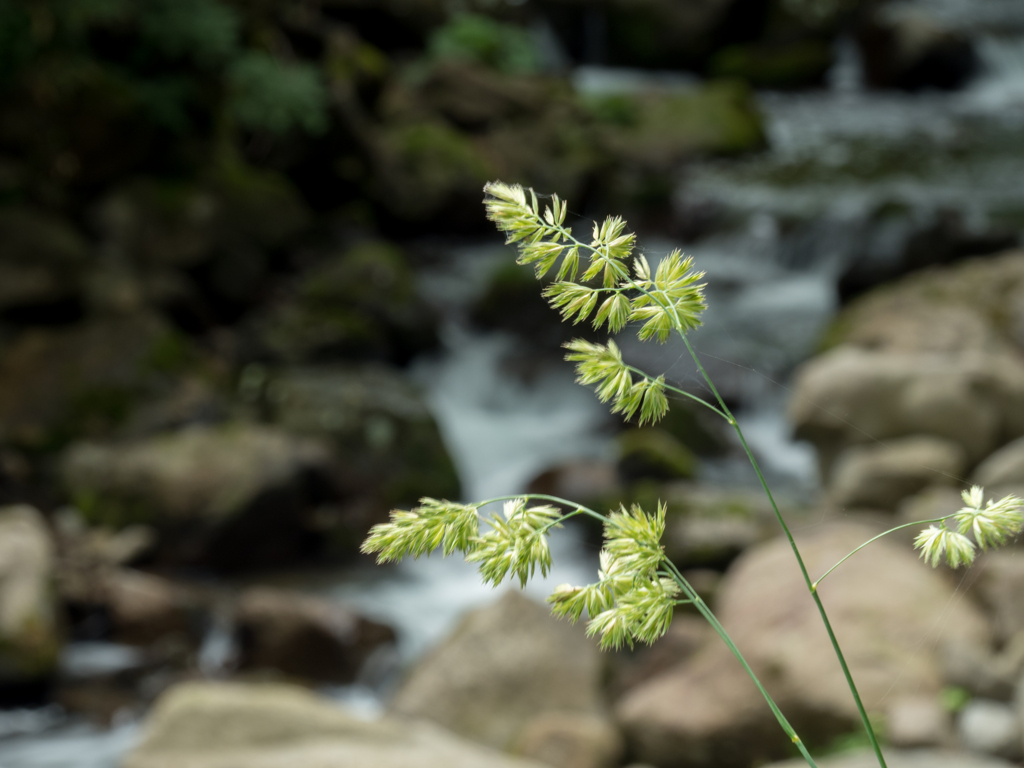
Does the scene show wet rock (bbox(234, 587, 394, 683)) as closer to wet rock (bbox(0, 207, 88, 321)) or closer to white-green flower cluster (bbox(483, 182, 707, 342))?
wet rock (bbox(0, 207, 88, 321))

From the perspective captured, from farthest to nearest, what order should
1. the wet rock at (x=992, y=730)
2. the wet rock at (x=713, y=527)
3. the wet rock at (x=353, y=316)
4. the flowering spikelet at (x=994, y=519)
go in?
the wet rock at (x=353, y=316), the wet rock at (x=713, y=527), the wet rock at (x=992, y=730), the flowering spikelet at (x=994, y=519)

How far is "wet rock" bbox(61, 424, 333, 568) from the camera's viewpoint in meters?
7.34

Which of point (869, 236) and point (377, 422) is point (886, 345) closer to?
point (869, 236)

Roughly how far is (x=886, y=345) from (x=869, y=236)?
3681 millimetres

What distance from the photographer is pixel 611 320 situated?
798 millimetres

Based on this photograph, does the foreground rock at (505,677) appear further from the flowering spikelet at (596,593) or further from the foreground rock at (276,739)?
the flowering spikelet at (596,593)

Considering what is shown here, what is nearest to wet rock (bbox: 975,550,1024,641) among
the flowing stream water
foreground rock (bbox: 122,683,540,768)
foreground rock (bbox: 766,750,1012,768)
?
foreground rock (bbox: 766,750,1012,768)

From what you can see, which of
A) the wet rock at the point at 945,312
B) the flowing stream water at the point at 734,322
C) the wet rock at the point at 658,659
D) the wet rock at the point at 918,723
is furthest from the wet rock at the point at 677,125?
the wet rock at the point at 918,723

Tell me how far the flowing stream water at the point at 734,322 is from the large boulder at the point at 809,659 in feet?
7.20

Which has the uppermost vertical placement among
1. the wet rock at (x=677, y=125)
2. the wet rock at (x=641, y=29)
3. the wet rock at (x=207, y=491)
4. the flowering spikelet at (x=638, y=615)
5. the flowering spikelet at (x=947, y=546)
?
the wet rock at (x=641, y=29)

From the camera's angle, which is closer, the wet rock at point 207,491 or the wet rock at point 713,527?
the wet rock at point 713,527

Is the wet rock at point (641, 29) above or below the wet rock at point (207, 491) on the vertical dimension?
above

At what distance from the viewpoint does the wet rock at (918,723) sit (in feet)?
11.2

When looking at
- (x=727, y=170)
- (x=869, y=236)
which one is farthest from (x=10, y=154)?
(x=727, y=170)
